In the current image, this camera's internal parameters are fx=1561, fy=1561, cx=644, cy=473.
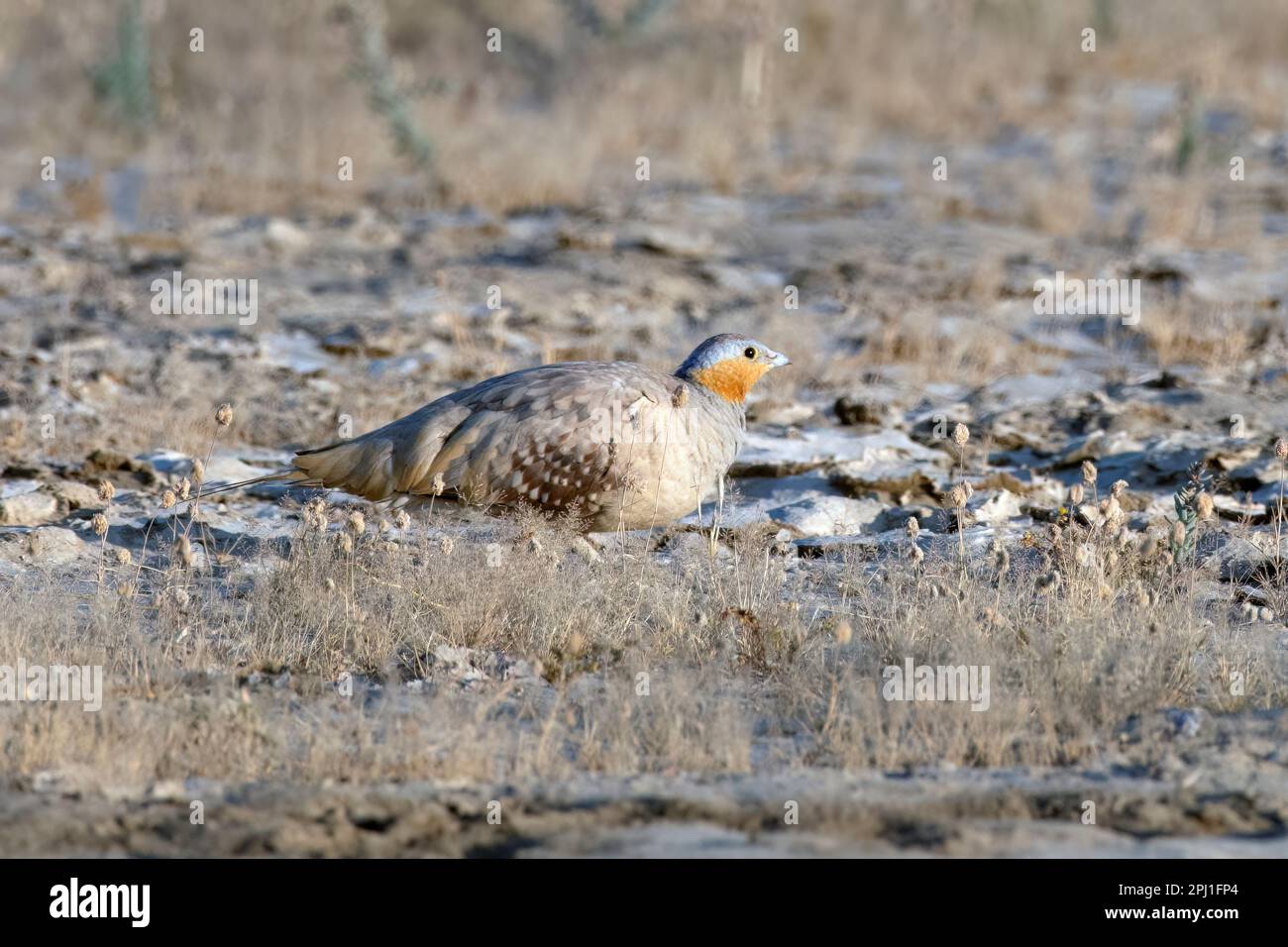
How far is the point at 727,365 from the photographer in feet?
23.7

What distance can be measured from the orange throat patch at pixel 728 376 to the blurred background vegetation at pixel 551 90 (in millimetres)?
7324

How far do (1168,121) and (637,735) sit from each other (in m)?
13.3

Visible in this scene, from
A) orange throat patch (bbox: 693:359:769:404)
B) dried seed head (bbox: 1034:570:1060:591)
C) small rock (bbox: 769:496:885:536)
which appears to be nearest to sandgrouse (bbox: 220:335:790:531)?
orange throat patch (bbox: 693:359:769:404)

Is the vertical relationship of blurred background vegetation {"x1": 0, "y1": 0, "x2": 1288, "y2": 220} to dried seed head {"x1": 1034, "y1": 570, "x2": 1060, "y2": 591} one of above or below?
above

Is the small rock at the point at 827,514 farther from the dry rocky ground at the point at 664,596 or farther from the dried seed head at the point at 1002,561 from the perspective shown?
the dried seed head at the point at 1002,561

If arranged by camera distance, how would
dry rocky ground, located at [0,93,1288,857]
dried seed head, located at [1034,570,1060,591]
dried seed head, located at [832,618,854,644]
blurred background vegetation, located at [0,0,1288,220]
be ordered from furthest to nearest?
blurred background vegetation, located at [0,0,1288,220] → dried seed head, located at [1034,570,1060,591] → dried seed head, located at [832,618,854,644] → dry rocky ground, located at [0,93,1288,857]

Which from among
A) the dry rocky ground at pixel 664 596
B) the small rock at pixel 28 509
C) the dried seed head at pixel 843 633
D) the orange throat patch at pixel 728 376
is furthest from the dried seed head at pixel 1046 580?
the small rock at pixel 28 509

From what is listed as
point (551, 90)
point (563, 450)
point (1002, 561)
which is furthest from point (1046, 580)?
point (551, 90)

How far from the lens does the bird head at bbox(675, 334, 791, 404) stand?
284 inches

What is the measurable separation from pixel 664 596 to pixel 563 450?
82 cm

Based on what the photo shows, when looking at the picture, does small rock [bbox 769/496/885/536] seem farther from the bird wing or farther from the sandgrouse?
the bird wing

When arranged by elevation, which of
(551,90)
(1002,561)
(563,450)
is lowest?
(1002,561)

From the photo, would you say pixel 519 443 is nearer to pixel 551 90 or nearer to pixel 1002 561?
pixel 1002 561

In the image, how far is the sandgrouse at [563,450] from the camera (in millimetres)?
6555
